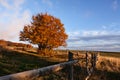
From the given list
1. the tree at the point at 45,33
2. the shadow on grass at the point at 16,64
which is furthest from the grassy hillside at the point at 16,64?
the tree at the point at 45,33

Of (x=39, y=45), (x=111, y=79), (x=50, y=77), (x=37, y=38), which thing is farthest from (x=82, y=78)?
(x=39, y=45)

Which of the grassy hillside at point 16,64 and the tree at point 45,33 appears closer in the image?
the grassy hillside at point 16,64

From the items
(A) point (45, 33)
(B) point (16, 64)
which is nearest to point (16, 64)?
(B) point (16, 64)

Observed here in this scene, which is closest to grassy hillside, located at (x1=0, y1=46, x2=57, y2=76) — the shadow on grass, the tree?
the shadow on grass

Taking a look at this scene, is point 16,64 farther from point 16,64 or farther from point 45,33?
point 45,33

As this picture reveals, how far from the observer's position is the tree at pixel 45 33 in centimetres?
5212

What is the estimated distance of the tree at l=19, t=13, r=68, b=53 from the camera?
2052 inches

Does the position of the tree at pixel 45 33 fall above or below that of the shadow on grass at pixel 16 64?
above

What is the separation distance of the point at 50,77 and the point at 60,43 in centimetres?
3954

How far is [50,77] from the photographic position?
1373 centimetres

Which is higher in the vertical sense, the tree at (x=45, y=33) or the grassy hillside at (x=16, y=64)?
the tree at (x=45, y=33)

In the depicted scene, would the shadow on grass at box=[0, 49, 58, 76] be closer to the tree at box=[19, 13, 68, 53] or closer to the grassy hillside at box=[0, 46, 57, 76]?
the grassy hillside at box=[0, 46, 57, 76]

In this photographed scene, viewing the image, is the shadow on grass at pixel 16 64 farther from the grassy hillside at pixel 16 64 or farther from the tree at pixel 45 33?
the tree at pixel 45 33

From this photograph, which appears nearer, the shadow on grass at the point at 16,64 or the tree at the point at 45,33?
the shadow on grass at the point at 16,64
